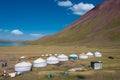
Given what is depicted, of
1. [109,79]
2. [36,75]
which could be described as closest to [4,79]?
[36,75]

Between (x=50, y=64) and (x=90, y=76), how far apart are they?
26.1 m

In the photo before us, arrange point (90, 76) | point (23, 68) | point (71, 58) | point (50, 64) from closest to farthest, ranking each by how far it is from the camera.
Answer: point (90, 76) → point (23, 68) → point (50, 64) → point (71, 58)

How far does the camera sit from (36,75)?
48906mm

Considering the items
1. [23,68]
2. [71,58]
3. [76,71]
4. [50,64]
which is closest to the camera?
[76,71]

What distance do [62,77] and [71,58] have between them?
4002 cm

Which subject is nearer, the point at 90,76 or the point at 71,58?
the point at 90,76

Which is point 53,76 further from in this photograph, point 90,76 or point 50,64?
point 50,64

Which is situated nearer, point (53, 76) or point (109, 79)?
point (109, 79)

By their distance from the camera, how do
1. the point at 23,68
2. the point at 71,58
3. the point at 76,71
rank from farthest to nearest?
the point at 71,58 → the point at 23,68 → the point at 76,71

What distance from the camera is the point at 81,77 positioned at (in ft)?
150

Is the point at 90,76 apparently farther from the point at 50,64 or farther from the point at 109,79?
the point at 50,64

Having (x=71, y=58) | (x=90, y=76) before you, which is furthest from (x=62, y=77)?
(x=71, y=58)

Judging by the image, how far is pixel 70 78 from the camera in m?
45.8

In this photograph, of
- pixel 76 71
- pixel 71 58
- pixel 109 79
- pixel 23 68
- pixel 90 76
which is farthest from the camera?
pixel 71 58
